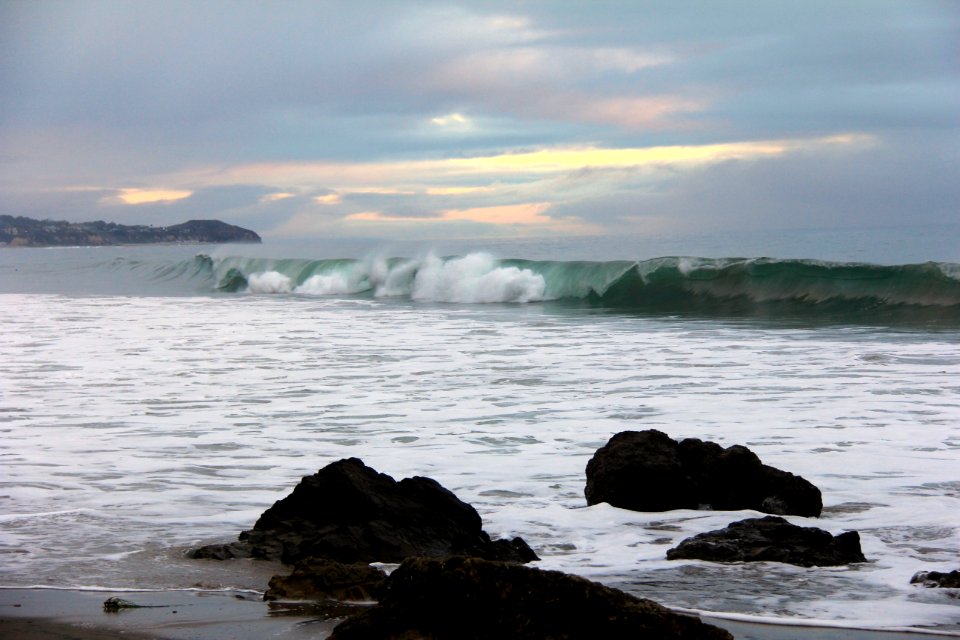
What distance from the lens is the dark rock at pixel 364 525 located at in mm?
4535

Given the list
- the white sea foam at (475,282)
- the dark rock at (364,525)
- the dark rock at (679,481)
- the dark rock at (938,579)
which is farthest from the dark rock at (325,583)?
the white sea foam at (475,282)

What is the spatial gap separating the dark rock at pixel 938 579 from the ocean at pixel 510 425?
77 millimetres

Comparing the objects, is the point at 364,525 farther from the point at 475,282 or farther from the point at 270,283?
the point at 270,283

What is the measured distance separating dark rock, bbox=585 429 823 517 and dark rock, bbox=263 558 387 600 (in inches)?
71.5

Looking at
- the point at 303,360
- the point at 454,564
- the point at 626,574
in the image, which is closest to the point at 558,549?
the point at 626,574

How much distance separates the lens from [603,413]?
8922mm

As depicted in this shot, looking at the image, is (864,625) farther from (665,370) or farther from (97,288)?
(97,288)

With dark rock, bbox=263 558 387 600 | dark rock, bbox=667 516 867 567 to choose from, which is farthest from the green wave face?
dark rock, bbox=263 558 387 600

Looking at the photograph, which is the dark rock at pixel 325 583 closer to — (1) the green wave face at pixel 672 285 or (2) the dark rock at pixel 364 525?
(2) the dark rock at pixel 364 525

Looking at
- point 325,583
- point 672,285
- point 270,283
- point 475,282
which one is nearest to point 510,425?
point 325,583

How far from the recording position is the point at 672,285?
26.6 m

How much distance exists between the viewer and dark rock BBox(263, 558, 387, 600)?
12.9 ft

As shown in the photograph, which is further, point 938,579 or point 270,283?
point 270,283

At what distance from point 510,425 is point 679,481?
2.95 meters
